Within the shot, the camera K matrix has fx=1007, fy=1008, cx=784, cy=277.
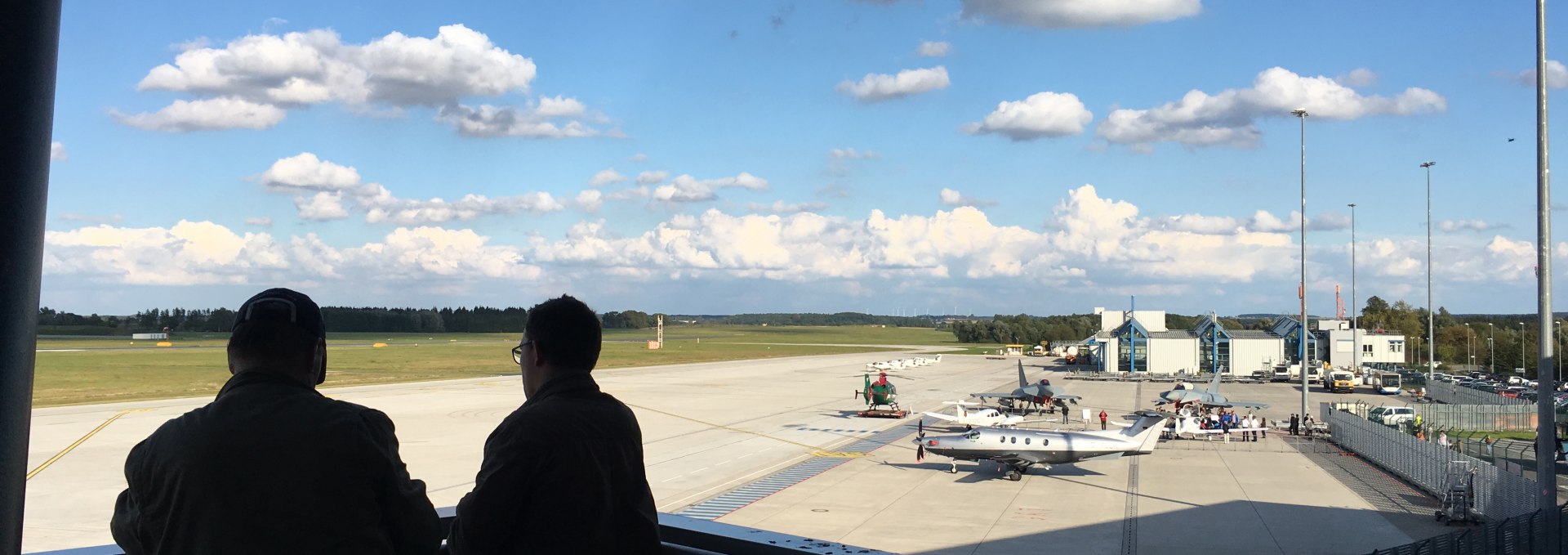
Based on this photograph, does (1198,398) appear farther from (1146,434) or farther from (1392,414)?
(1146,434)

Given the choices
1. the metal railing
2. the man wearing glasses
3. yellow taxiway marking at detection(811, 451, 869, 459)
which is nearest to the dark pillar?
the man wearing glasses

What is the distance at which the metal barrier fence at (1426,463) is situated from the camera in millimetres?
26625

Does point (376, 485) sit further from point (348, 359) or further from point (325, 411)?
point (348, 359)

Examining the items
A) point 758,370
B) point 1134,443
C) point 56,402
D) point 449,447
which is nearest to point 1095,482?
point 1134,443

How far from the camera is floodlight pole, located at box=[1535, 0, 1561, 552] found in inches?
727

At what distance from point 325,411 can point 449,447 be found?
133ft

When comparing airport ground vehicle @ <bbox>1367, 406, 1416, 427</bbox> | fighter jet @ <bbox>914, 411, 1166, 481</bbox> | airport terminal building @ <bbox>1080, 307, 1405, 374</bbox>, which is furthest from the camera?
airport terminal building @ <bbox>1080, 307, 1405, 374</bbox>

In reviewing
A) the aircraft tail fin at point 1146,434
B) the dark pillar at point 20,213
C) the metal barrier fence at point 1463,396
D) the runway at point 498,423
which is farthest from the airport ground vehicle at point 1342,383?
the dark pillar at point 20,213

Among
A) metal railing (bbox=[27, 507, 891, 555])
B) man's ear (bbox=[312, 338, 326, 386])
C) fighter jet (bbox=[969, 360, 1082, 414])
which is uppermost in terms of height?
man's ear (bbox=[312, 338, 326, 386])

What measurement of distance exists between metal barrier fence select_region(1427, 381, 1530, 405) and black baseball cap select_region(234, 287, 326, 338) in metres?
69.8

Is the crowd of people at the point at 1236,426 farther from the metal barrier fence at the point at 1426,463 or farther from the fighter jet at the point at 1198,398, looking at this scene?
the fighter jet at the point at 1198,398

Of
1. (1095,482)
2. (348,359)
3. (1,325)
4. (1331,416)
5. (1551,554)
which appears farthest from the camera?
(348,359)

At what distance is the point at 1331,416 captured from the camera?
49.1 m

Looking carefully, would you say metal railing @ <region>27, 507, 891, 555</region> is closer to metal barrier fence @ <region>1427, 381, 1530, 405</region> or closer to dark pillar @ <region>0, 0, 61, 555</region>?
dark pillar @ <region>0, 0, 61, 555</region>
